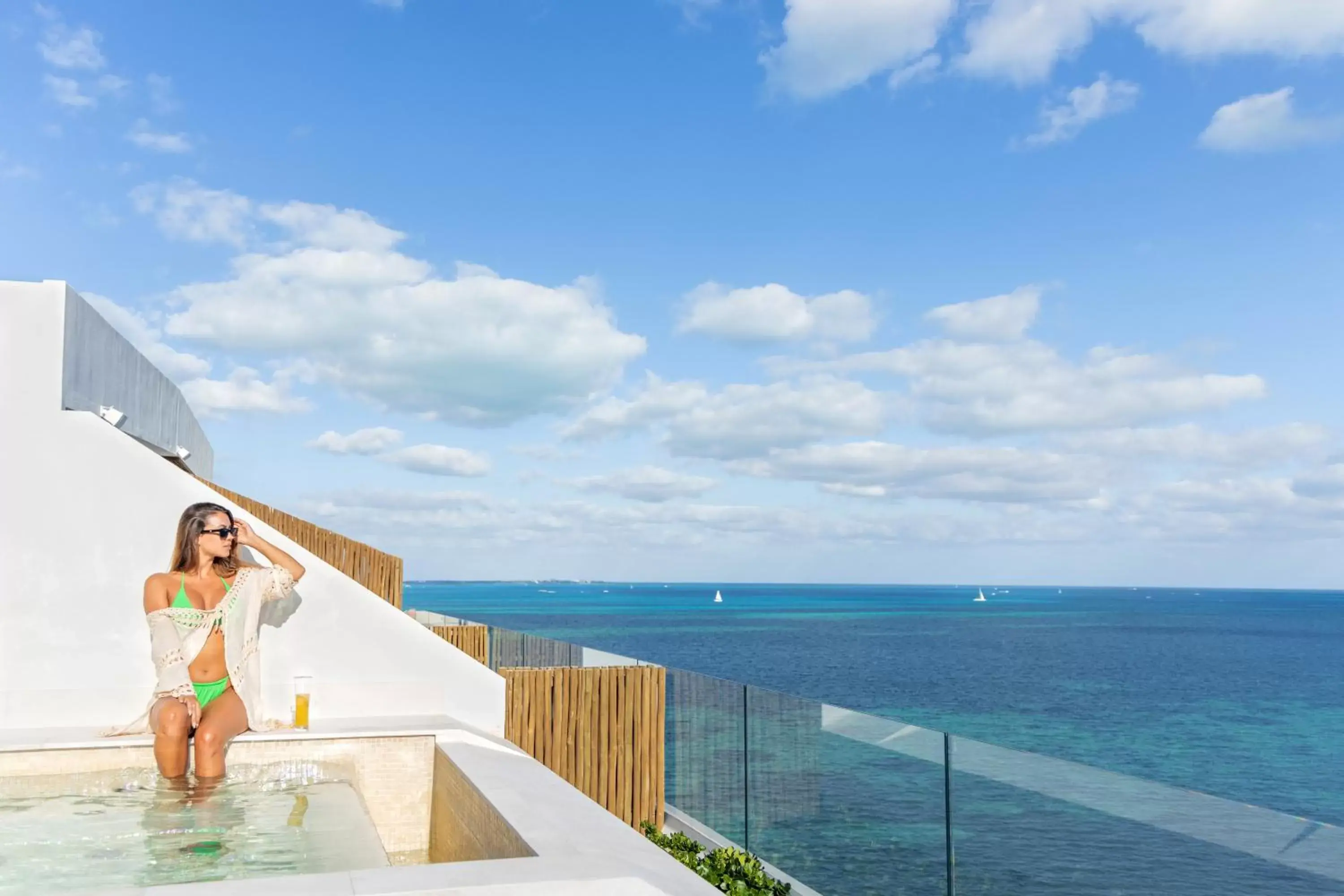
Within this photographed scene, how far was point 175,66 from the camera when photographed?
1433 centimetres

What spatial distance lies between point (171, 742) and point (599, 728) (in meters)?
2.69

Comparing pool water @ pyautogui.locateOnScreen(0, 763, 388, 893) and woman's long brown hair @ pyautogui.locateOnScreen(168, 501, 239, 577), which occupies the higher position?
woman's long brown hair @ pyautogui.locateOnScreen(168, 501, 239, 577)

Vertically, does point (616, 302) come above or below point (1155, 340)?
below

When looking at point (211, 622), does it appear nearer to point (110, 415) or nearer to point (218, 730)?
point (218, 730)

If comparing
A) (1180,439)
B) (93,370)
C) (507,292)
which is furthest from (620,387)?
(1180,439)

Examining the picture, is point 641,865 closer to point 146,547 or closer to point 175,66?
point 146,547

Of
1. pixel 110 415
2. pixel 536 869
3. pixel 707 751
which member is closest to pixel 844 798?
pixel 707 751

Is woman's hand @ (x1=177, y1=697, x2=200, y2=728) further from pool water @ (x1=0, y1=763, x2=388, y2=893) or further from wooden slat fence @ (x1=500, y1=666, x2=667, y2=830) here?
wooden slat fence @ (x1=500, y1=666, x2=667, y2=830)

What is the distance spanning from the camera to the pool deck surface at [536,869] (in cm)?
353

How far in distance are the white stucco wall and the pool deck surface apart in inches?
107

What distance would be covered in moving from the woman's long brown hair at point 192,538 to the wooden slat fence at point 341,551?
2.82 ft

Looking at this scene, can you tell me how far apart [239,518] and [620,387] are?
115ft

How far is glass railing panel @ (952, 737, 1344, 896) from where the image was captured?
378 centimetres

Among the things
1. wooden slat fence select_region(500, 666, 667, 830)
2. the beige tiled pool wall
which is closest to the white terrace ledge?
the beige tiled pool wall
